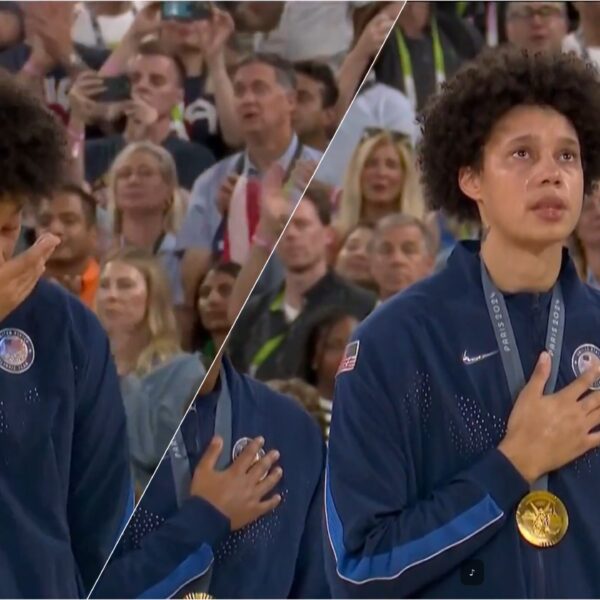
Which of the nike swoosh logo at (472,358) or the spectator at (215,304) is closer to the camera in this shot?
the nike swoosh logo at (472,358)

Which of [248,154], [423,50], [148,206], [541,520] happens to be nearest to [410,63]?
[423,50]

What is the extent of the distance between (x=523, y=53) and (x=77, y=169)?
2.90 feet

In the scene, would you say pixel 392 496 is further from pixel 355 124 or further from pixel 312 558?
pixel 355 124

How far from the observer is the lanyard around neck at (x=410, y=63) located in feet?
8.47

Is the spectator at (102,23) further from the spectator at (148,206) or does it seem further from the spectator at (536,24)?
the spectator at (536,24)

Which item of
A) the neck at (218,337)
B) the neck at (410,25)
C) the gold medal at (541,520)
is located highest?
the neck at (410,25)

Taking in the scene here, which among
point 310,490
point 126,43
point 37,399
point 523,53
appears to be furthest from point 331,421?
point 126,43

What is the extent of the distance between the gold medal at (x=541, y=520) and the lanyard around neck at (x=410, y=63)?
80 cm

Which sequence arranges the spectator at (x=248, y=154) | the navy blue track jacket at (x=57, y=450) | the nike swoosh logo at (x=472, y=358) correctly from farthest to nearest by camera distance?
1. the spectator at (x=248, y=154)
2. the navy blue track jacket at (x=57, y=450)
3. the nike swoosh logo at (x=472, y=358)

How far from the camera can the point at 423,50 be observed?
2613 millimetres

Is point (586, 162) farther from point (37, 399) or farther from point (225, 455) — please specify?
point (37, 399)

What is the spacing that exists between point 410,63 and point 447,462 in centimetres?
82

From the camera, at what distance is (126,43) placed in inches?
108

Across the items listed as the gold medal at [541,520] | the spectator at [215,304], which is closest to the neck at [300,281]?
the spectator at [215,304]
